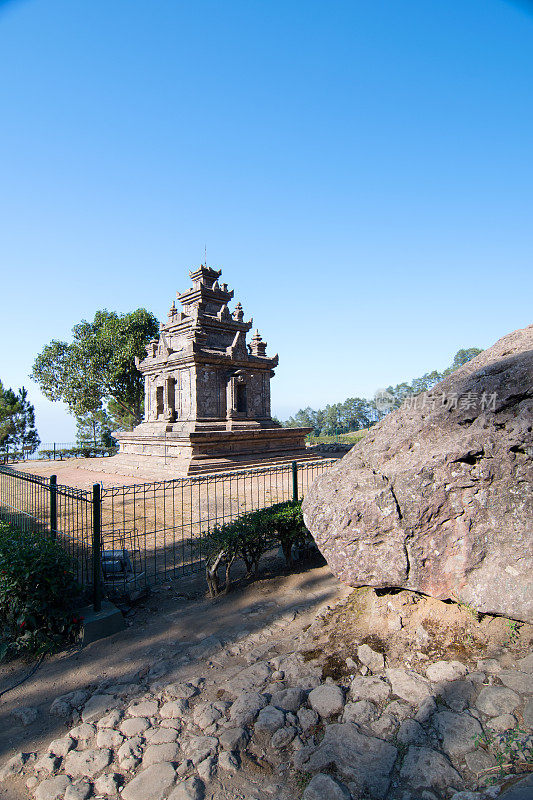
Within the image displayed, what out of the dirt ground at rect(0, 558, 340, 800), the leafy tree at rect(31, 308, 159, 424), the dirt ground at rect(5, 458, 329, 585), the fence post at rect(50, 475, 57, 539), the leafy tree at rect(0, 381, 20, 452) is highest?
the leafy tree at rect(31, 308, 159, 424)

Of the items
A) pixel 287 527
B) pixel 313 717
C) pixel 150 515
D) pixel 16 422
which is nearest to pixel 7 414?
pixel 16 422

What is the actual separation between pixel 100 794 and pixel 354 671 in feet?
5.86

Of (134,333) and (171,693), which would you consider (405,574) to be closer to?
(171,693)

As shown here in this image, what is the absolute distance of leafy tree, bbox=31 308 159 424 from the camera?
29344mm

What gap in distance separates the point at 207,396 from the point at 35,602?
1462 cm

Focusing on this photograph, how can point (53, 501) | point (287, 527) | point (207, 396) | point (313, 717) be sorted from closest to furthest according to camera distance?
point (313, 717) → point (53, 501) → point (287, 527) → point (207, 396)

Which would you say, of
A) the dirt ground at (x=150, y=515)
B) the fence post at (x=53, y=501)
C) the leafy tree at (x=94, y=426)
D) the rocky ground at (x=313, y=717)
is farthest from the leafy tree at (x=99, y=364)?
the rocky ground at (x=313, y=717)

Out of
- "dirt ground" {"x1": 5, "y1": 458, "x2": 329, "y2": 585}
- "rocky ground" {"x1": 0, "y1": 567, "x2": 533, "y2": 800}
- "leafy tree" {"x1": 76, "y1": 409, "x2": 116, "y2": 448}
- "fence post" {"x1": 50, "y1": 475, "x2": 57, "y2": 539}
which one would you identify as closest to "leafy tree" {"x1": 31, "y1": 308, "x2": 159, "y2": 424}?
"leafy tree" {"x1": 76, "y1": 409, "x2": 116, "y2": 448}

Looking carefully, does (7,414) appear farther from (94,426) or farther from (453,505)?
(453,505)

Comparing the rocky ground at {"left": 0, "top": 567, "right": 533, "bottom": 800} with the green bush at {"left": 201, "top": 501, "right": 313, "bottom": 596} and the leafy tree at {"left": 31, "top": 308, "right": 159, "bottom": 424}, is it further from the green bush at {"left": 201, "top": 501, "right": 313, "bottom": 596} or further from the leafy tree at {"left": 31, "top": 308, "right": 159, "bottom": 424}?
the leafy tree at {"left": 31, "top": 308, "right": 159, "bottom": 424}

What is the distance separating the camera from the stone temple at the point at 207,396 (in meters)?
16.5

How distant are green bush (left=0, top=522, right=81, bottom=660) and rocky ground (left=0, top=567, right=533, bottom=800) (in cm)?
45

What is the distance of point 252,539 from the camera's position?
5570 millimetres

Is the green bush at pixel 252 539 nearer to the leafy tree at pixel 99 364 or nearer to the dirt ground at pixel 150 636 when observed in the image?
the dirt ground at pixel 150 636
